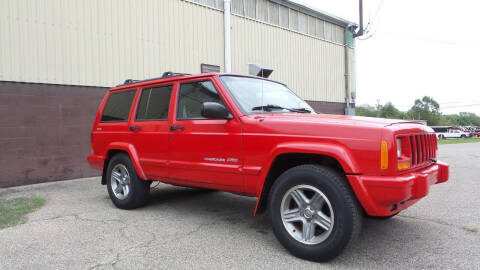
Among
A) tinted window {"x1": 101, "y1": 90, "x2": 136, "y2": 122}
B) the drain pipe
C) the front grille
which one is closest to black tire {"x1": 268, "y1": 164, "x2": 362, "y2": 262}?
the front grille

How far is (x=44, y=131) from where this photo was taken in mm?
7926

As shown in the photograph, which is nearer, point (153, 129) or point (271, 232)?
point (271, 232)

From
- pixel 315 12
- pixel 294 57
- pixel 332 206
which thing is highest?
pixel 315 12

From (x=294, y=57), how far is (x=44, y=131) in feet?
Answer: 32.0

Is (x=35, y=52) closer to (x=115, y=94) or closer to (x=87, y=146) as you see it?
(x=87, y=146)

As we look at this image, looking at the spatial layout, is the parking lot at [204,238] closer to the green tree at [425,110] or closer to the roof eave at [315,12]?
the roof eave at [315,12]

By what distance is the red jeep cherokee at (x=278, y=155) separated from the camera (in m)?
3.02

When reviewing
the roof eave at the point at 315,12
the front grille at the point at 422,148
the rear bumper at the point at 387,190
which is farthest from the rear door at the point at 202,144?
the roof eave at the point at 315,12

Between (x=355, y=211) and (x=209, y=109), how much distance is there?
5.73 ft

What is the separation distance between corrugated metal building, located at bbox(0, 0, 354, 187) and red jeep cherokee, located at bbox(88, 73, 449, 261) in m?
3.49

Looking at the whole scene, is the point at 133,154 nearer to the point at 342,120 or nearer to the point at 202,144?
the point at 202,144

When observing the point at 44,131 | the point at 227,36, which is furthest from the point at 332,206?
the point at 227,36

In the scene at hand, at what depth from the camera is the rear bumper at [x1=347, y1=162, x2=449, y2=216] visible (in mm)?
2889

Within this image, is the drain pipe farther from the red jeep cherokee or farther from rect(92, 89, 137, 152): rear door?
the red jeep cherokee
